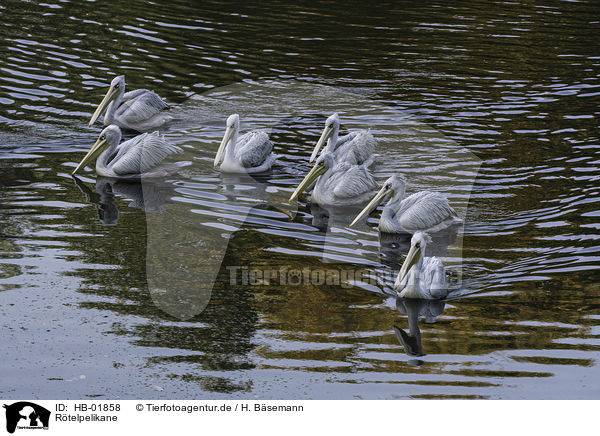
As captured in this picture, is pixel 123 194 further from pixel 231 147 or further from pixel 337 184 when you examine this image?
pixel 337 184

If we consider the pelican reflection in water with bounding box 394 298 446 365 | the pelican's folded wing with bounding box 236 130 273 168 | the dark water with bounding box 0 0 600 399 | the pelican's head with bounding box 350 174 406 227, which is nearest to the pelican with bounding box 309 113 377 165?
the dark water with bounding box 0 0 600 399

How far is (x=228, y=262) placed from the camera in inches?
300

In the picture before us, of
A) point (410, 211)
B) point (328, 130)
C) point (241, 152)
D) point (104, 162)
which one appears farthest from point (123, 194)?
point (410, 211)

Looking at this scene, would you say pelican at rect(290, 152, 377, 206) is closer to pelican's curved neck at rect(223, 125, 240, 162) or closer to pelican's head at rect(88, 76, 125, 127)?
pelican's curved neck at rect(223, 125, 240, 162)

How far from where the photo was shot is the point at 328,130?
10.1 metres

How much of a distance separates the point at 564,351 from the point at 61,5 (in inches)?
501

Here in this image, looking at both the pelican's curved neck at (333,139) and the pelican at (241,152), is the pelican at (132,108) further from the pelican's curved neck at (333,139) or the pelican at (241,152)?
the pelican's curved neck at (333,139)

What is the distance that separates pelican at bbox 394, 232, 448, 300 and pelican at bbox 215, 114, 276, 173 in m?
3.18

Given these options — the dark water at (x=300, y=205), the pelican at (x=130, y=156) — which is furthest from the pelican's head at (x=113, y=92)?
the pelican at (x=130, y=156)

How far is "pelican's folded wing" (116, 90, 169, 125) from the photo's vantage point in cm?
1119

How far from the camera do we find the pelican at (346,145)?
10039mm

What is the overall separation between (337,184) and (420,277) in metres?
2.36

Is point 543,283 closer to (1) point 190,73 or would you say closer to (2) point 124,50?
(1) point 190,73

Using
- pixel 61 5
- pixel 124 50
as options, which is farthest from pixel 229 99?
pixel 61 5
